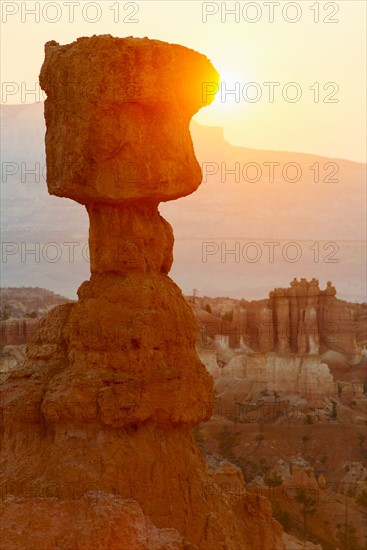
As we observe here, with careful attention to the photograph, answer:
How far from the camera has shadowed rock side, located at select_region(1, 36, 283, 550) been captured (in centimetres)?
940

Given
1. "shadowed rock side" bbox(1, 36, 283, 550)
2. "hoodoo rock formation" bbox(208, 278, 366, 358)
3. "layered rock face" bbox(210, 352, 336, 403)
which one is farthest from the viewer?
"hoodoo rock formation" bbox(208, 278, 366, 358)

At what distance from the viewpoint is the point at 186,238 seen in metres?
162

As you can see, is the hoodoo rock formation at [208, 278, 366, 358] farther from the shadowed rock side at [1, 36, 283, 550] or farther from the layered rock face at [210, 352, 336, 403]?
the shadowed rock side at [1, 36, 283, 550]

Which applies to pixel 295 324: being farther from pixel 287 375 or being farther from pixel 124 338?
pixel 124 338

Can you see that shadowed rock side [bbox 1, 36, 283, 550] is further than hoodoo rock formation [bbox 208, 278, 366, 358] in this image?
No

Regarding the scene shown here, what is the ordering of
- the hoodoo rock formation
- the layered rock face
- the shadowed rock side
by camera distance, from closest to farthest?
the shadowed rock side
the layered rock face
the hoodoo rock formation

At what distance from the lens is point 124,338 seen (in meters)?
9.80

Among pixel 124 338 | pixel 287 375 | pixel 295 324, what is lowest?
pixel 287 375

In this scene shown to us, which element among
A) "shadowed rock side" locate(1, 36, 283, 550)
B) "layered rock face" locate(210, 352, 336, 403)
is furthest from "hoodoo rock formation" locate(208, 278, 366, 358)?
"shadowed rock side" locate(1, 36, 283, 550)

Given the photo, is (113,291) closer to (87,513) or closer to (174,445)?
(174,445)

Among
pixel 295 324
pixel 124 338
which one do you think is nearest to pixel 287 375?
pixel 295 324

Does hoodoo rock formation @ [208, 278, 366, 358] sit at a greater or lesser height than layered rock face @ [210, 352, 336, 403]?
greater

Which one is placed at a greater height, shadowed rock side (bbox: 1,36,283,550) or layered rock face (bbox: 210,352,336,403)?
shadowed rock side (bbox: 1,36,283,550)

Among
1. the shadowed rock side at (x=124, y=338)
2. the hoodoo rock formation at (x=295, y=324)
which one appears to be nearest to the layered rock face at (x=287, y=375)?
the hoodoo rock formation at (x=295, y=324)
